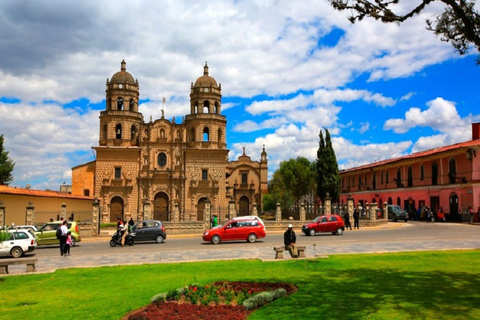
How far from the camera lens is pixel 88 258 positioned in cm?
1673

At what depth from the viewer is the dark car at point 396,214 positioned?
3853cm

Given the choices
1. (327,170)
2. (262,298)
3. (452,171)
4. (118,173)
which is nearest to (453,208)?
(452,171)

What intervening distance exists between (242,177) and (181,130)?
1120 centimetres

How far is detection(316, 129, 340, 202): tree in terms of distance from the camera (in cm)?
4284

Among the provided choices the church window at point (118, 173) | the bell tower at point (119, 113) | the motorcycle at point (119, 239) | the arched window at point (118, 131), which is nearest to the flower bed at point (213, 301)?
the motorcycle at point (119, 239)

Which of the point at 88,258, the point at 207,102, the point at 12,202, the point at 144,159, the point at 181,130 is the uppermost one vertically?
the point at 207,102

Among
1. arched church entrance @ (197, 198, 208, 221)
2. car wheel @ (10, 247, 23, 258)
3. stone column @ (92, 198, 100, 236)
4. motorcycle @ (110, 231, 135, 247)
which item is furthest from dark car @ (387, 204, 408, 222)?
car wheel @ (10, 247, 23, 258)

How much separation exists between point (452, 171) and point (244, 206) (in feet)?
87.7

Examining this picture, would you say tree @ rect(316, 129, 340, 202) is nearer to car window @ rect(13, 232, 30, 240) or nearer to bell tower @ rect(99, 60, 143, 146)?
bell tower @ rect(99, 60, 143, 146)

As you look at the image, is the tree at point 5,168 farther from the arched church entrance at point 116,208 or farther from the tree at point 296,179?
the tree at point 296,179

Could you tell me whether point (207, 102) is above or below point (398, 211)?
above

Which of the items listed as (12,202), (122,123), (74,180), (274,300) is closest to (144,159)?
(122,123)

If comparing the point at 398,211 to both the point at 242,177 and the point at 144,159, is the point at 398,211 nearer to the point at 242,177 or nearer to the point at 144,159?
the point at 242,177

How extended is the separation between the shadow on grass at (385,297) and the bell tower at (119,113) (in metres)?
42.4
